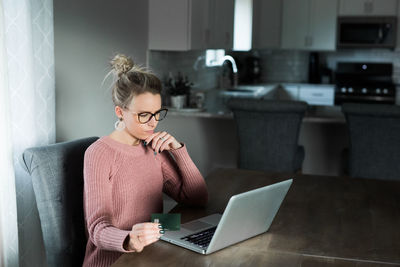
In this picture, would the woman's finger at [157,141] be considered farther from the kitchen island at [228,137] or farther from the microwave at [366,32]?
the microwave at [366,32]

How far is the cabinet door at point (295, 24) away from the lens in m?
6.63

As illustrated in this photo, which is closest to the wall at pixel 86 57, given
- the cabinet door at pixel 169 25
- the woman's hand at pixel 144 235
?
the cabinet door at pixel 169 25

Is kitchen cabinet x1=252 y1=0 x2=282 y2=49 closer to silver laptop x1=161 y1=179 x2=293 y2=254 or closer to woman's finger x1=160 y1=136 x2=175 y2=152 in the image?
woman's finger x1=160 y1=136 x2=175 y2=152

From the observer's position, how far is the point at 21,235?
2.18 meters

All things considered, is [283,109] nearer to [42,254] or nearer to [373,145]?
[373,145]

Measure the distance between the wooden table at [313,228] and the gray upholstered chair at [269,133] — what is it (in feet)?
3.86

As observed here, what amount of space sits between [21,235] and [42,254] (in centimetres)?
22

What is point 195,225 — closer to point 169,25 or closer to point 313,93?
point 169,25

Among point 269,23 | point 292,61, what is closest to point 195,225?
point 269,23

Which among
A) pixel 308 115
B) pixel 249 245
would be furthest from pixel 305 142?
pixel 249 245

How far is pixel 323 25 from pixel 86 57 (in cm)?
424

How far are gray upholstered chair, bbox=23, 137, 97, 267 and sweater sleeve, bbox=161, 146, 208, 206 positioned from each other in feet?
1.12

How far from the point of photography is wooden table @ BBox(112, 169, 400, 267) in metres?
1.48

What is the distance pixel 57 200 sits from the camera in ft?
6.10
